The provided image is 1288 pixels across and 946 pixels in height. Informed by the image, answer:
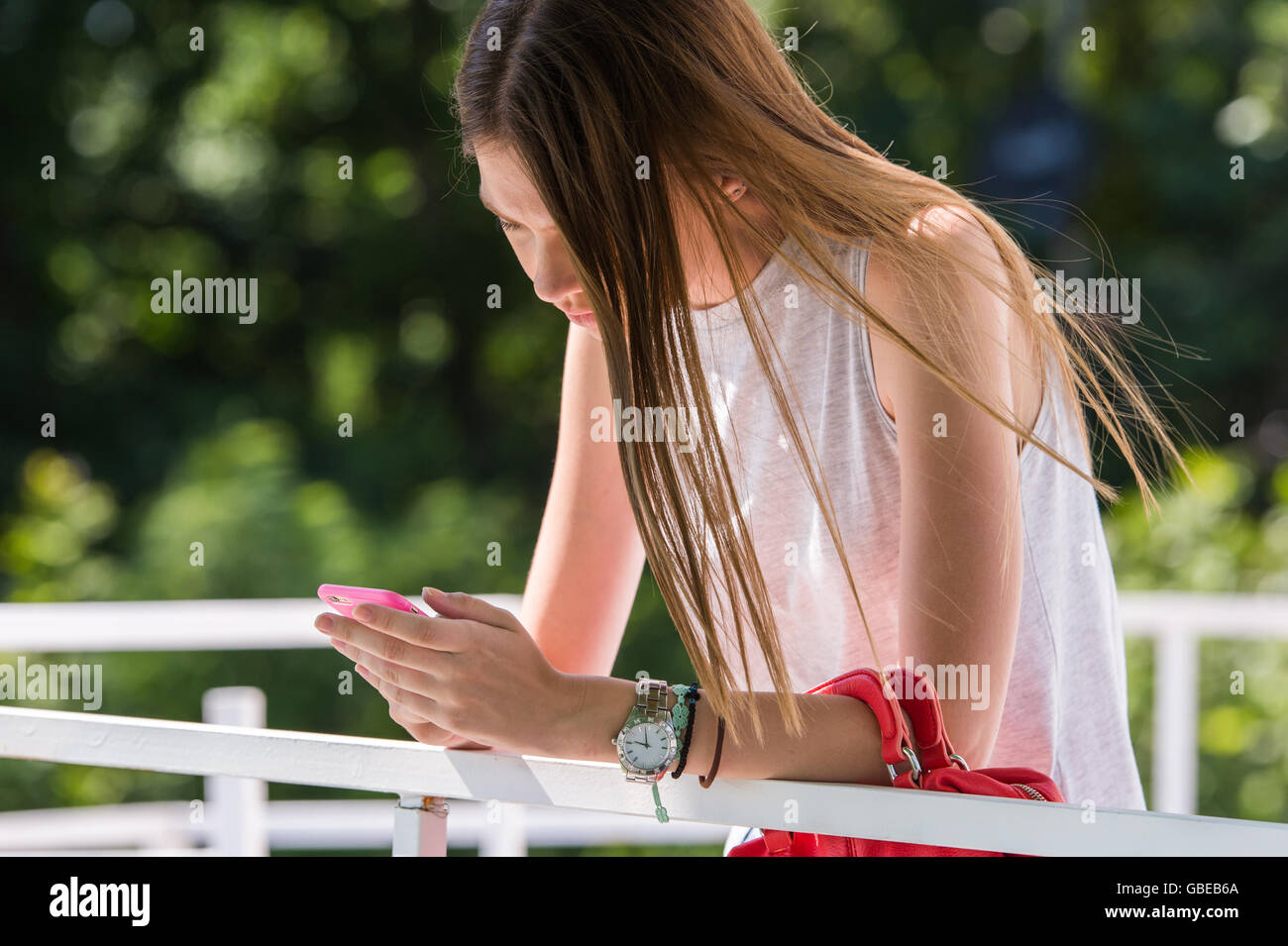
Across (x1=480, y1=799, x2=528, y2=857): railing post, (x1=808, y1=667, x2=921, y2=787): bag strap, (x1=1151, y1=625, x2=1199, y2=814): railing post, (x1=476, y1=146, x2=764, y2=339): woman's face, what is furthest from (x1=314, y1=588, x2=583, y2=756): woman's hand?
(x1=1151, y1=625, x2=1199, y2=814): railing post

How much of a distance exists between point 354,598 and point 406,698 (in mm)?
107

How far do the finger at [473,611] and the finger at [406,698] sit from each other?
0.07 m

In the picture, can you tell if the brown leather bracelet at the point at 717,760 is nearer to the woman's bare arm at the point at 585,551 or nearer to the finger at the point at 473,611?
the finger at the point at 473,611

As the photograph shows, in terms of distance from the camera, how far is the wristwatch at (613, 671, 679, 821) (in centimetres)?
95

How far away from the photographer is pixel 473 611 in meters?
1.08

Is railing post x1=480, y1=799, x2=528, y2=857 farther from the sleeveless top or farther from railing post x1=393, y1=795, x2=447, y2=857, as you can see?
railing post x1=393, y1=795, x2=447, y2=857

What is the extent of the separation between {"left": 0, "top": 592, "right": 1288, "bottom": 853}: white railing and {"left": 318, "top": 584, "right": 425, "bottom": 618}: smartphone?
1191 millimetres

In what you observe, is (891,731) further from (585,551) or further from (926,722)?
(585,551)

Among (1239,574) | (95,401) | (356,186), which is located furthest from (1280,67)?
(95,401)

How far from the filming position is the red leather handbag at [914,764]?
0.94 metres

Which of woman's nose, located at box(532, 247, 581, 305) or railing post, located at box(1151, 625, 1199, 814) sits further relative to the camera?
railing post, located at box(1151, 625, 1199, 814)

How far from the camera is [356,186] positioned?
8977 mm

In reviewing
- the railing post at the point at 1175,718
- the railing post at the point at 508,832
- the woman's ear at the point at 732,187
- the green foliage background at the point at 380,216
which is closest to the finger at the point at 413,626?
the woman's ear at the point at 732,187

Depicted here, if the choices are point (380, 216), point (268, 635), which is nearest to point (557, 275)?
point (268, 635)
